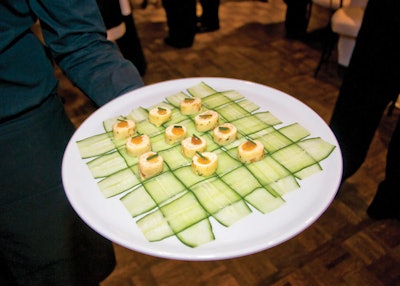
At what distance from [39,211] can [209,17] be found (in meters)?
3.39

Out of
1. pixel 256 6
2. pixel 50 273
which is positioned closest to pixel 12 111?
pixel 50 273

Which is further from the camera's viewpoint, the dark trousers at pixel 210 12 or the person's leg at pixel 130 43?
the dark trousers at pixel 210 12

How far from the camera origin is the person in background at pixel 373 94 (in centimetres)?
152

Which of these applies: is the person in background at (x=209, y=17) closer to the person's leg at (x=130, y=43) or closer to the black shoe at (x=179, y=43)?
the black shoe at (x=179, y=43)

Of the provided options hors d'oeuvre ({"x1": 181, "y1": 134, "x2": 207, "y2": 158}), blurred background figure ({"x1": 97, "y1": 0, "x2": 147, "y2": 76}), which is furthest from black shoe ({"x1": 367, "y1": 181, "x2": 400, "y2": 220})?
blurred background figure ({"x1": 97, "y1": 0, "x2": 147, "y2": 76})

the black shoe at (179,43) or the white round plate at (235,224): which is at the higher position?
the white round plate at (235,224)

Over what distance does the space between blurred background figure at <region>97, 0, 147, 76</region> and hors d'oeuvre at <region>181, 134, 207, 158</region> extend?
1.68 m

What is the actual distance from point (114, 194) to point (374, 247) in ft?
4.81

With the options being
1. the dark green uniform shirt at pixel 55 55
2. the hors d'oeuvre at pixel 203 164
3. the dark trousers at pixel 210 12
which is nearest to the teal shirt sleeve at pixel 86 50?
the dark green uniform shirt at pixel 55 55

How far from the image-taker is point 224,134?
1.14m

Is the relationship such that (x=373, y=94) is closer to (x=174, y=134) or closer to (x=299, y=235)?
(x=299, y=235)

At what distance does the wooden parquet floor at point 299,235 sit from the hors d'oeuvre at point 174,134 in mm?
835

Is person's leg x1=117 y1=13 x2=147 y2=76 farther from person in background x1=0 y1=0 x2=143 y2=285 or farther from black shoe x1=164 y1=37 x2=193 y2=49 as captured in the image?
person in background x1=0 y1=0 x2=143 y2=285

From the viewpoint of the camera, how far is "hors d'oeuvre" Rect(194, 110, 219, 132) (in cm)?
121
